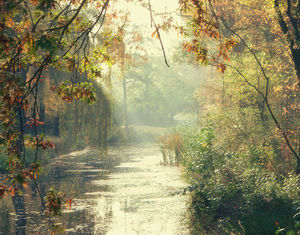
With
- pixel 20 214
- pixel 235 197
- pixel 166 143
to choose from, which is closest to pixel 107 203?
pixel 20 214

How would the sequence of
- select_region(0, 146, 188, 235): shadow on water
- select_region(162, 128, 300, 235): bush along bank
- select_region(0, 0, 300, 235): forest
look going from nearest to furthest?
select_region(0, 0, 300, 235): forest
select_region(162, 128, 300, 235): bush along bank
select_region(0, 146, 188, 235): shadow on water

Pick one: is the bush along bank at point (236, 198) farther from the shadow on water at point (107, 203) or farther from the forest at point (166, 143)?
the shadow on water at point (107, 203)

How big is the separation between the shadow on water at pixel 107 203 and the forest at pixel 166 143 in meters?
0.04

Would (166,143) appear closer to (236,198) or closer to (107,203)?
(107,203)

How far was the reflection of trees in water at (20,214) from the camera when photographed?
864 cm

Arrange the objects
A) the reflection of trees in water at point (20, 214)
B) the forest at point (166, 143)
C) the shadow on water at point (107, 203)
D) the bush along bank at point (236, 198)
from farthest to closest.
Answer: the shadow on water at point (107, 203)
the reflection of trees in water at point (20, 214)
the bush along bank at point (236, 198)
the forest at point (166, 143)

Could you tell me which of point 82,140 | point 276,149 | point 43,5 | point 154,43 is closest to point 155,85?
point 154,43

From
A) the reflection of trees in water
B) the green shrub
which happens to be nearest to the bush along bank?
the green shrub

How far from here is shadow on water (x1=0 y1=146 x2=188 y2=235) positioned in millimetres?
8938

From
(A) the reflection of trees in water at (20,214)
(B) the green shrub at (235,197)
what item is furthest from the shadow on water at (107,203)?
(B) the green shrub at (235,197)

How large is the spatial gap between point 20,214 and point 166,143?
39.8ft

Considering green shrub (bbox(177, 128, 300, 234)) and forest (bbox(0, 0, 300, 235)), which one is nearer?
forest (bbox(0, 0, 300, 235))

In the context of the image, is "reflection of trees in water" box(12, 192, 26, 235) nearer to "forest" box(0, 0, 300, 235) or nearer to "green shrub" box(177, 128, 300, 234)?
"forest" box(0, 0, 300, 235)

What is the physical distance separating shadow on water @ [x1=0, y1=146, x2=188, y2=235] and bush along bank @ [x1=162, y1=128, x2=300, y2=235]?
2.19 feet
